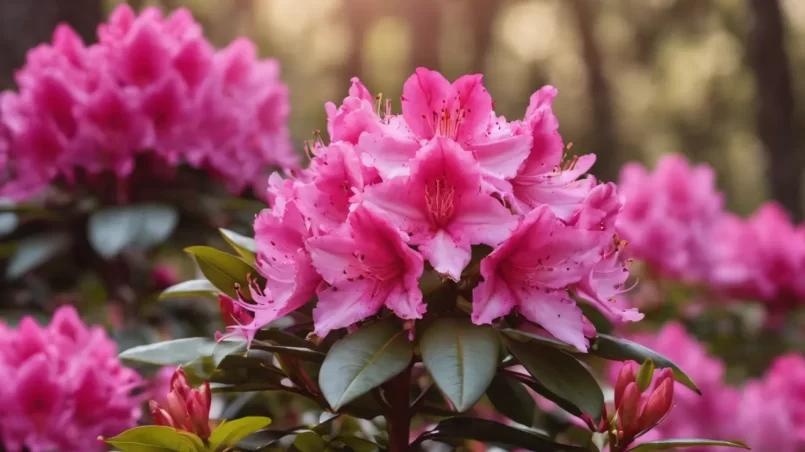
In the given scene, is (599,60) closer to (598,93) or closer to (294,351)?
(598,93)

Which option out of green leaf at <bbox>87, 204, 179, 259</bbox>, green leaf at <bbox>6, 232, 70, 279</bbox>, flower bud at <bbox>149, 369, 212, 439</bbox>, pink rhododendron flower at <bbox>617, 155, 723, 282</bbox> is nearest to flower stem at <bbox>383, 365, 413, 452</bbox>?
flower bud at <bbox>149, 369, 212, 439</bbox>

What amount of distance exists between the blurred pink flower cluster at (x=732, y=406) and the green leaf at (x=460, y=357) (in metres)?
1.29

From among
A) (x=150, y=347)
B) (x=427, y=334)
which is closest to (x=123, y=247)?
(x=150, y=347)

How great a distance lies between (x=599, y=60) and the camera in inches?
391

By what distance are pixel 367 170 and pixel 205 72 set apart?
3.55 feet

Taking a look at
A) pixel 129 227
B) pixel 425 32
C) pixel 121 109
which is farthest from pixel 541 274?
pixel 425 32

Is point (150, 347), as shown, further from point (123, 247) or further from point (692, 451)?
point (692, 451)

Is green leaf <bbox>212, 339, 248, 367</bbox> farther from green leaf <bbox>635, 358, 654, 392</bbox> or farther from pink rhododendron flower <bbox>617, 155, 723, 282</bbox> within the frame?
pink rhododendron flower <bbox>617, 155, 723, 282</bbox>

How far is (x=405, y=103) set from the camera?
1143 mm

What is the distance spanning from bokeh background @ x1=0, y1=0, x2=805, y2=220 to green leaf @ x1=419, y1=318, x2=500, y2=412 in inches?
171

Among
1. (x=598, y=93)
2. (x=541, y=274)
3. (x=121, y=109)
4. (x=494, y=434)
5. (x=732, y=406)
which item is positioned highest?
(x=598, y=93)

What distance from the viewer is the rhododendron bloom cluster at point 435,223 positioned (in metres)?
1.05

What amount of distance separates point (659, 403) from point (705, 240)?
2.17 m

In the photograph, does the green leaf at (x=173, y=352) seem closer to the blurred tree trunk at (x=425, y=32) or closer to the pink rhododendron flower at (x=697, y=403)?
the pink rhododendron flower at (x=697, y=403)
